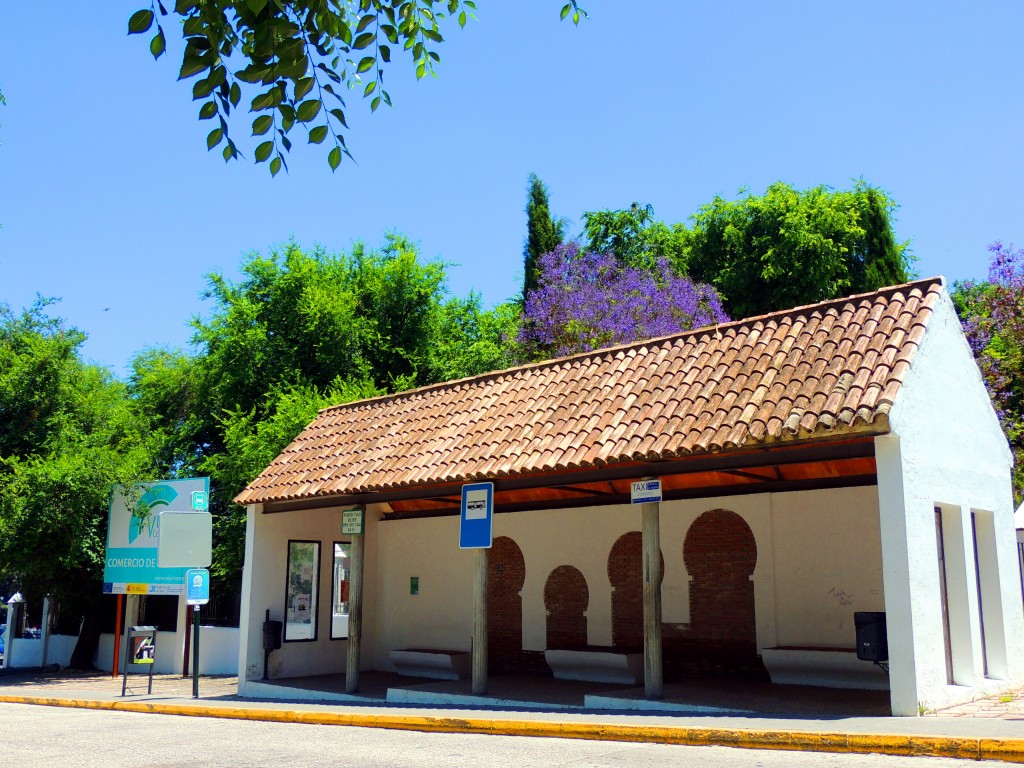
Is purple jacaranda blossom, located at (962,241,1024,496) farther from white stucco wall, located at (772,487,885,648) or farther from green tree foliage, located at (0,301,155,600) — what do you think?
green tree foliage, located at (0,301,155,600)

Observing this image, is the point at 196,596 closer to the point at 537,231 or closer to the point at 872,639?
the point at 872,639

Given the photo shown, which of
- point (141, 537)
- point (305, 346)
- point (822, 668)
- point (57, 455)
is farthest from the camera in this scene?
point (305, 346)

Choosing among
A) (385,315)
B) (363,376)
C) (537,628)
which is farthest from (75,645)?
(537,628)

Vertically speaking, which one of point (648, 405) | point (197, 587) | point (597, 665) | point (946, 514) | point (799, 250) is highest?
point (799, 250)

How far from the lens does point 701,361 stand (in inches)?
503

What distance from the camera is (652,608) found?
38.2 ft

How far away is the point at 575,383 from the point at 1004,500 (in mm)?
6082

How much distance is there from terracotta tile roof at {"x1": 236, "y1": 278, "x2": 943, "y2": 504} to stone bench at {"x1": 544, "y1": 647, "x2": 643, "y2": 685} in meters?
3.82

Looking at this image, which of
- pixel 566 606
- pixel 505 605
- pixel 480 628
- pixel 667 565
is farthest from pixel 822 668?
pixel 505 605

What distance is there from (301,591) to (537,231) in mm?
27948

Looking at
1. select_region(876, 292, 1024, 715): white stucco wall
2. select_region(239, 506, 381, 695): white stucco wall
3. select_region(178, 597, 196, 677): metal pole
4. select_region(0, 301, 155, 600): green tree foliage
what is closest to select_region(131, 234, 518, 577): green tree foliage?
select_region(0, 301, 155, 600): green tree foliage

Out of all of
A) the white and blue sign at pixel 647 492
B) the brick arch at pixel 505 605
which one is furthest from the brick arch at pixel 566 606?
the white and blue sign at pixel 647 492

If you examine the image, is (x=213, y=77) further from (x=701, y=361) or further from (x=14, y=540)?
(x=14, y=540)

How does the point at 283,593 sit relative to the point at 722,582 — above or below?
below
